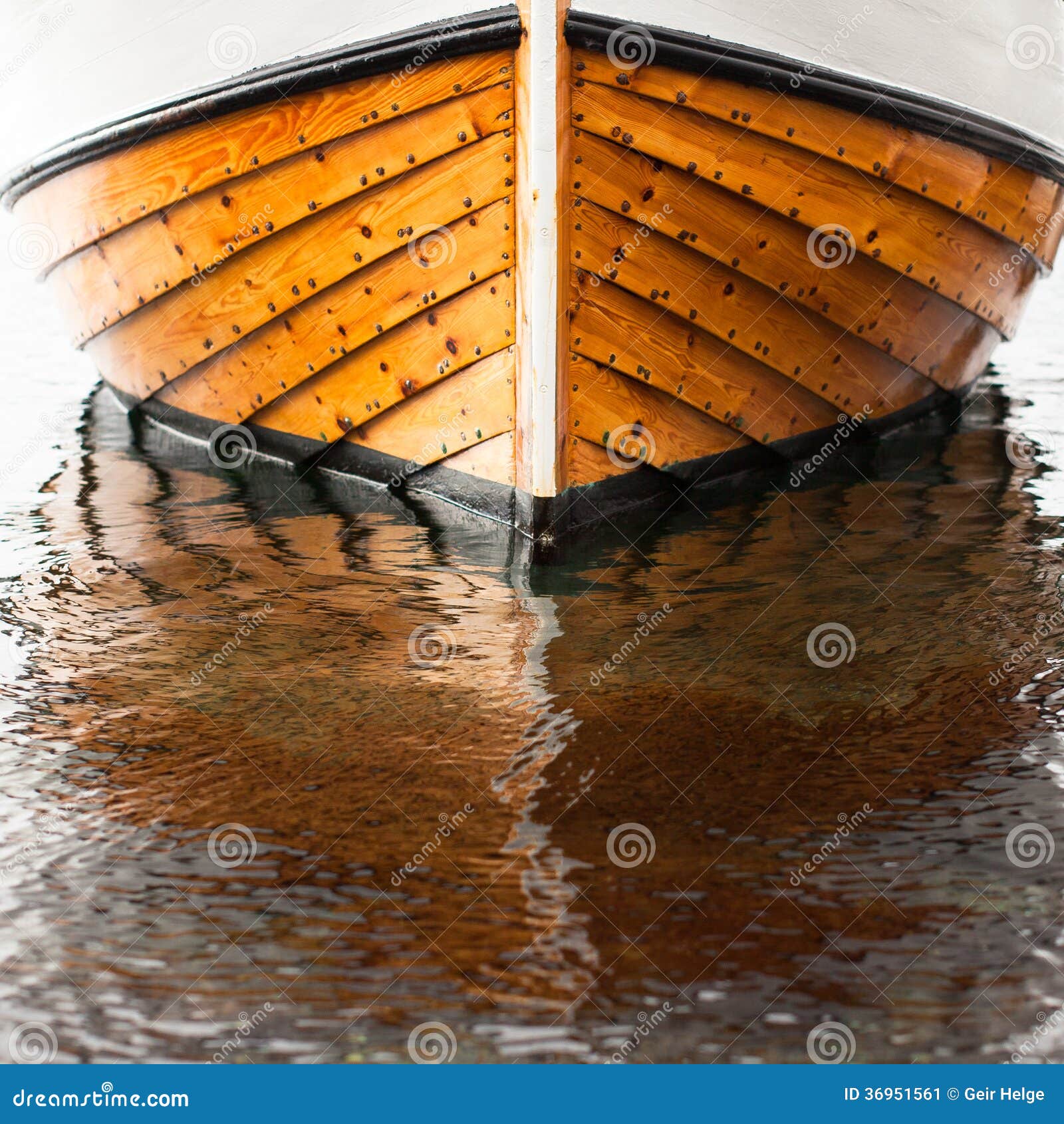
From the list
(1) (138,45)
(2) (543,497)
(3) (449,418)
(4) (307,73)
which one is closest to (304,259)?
(4) (307,73)


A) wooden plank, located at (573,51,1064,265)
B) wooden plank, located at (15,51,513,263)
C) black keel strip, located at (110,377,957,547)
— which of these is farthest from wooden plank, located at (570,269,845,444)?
wooden plank, located at (15,51,513,263)

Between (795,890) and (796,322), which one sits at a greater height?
(796,322)

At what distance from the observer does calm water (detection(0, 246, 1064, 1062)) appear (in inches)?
90.7

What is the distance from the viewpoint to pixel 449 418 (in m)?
4.84

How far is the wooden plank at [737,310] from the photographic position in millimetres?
4355

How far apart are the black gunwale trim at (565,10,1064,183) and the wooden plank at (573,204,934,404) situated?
1.73ft

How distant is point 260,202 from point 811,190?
1993 mm

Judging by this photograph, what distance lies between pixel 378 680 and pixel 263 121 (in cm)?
217

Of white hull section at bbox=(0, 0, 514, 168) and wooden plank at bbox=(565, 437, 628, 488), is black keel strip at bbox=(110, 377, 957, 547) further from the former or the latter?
white hull section at bbox=(0, 0, 514, 168)

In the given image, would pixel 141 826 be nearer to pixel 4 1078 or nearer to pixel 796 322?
pixel 4 1078

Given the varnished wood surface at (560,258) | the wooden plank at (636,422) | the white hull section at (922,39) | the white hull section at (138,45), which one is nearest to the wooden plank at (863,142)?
the varnished wood surface at (560,258)

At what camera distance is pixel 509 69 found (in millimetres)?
4141

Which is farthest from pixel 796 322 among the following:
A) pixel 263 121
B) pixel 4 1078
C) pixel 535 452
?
pixel 4 1078

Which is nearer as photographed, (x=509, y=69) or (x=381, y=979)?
(x=381, y=979)
